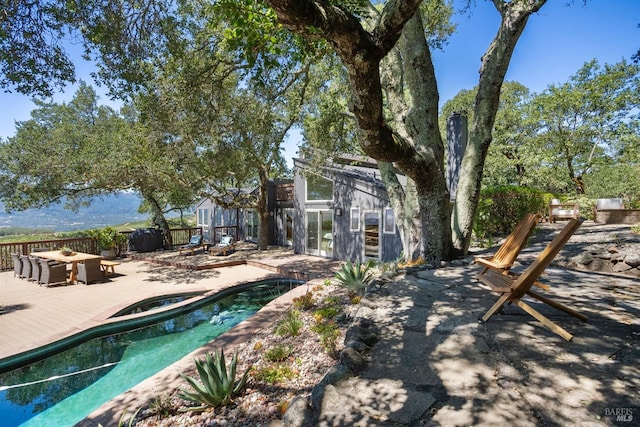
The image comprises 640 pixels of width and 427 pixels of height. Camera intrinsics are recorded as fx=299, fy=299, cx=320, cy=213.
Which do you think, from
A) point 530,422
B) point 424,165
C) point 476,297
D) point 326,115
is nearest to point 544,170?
point 326,115

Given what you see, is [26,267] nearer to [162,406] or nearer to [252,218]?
[252,218]

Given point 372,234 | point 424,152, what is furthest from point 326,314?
A: point 372,234

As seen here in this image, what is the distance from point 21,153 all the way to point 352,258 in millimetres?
14965

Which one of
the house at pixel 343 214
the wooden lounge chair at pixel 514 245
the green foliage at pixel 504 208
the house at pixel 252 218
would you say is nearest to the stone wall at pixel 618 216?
the green foliage at pixel 504 208

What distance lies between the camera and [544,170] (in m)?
16.0

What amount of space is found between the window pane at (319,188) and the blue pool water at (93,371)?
7.31 metres

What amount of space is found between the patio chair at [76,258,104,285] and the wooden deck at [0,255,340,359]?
0.77 ft

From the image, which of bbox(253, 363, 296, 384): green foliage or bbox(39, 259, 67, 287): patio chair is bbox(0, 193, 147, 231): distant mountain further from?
bbox(253, 363, 296, 384): green foliage

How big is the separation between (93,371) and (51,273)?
600 cm

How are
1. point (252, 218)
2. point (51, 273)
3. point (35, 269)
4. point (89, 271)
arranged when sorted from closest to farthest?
1. point (51, 273)
2. point (89, 271)
3. point (35, 269)
4. point (252, 218)

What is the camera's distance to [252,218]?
1850 cm

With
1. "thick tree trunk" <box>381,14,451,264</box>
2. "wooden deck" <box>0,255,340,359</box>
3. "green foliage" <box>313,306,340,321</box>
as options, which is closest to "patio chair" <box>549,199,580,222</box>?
"thick tree trunk" <box>381,14,451,264</box>

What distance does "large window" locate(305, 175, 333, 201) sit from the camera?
1311 cm

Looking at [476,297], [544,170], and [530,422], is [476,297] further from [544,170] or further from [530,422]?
[544,170]
